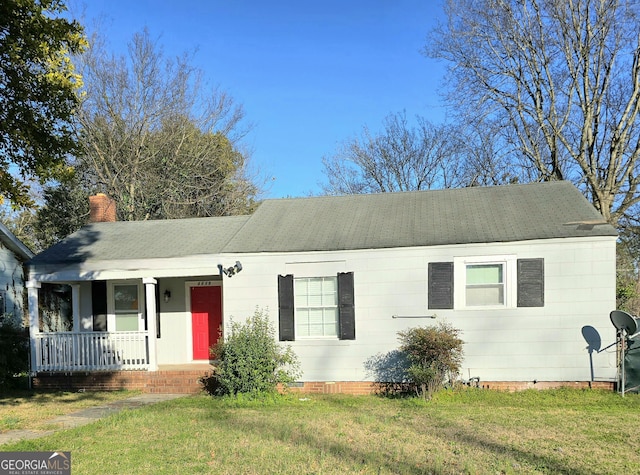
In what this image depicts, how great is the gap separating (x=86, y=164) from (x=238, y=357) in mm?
16422

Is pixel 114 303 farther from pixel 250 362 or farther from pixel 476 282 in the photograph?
pixel 476 282

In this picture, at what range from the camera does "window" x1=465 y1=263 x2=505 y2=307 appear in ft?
32.8

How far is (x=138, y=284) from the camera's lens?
43.1ft

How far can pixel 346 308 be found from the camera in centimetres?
1032

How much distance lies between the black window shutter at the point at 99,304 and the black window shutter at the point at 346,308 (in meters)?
6.43

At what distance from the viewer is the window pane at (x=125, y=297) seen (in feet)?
43.2

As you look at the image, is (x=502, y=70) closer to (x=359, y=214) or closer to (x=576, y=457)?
(x=359, y=214)

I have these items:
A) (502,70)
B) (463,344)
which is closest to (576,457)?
(463,344)

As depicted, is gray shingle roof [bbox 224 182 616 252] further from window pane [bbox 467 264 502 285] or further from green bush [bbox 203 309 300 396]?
green bush [bbox 203 309 300 396]

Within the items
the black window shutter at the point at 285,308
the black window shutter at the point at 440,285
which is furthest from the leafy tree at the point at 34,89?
the black window shutter at the point at 440,285

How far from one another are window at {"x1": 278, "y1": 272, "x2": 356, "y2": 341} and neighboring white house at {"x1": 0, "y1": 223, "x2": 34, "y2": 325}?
30.1 ft

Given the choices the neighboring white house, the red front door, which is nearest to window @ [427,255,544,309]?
the red front door

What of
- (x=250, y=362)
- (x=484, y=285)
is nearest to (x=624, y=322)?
(x=484, y=285)

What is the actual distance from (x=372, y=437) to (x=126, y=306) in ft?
27.8
